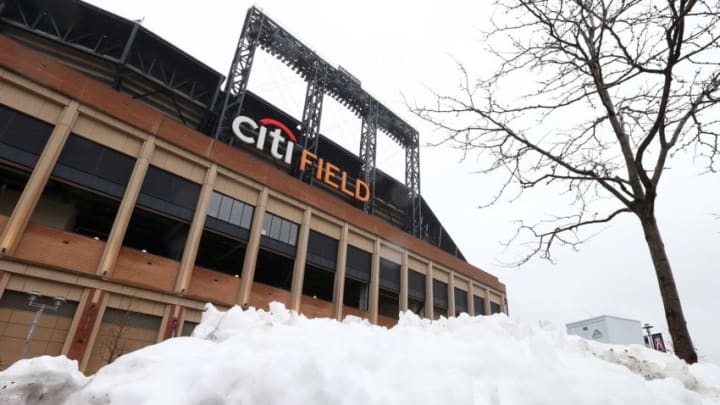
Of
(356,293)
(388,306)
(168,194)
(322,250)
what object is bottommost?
(388,306)

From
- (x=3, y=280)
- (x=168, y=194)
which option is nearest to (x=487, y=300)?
(x=168, y=194)

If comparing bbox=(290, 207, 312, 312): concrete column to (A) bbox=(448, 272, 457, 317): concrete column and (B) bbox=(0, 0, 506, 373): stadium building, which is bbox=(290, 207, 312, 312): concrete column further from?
(A) bbox=(448, 272, 457, 317): concrete column

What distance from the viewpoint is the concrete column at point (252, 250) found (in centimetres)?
1875

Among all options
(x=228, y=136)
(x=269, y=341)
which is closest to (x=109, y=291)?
(x=228, y=136)

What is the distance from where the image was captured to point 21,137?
46.0ft

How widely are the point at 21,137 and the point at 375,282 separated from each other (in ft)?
67.6

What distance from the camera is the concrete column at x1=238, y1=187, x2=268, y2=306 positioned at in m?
18.8

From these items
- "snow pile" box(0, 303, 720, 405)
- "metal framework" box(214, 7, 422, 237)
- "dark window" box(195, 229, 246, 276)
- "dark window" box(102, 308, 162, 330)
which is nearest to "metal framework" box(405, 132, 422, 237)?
"metal framework" box(214, 7, 422, 237)

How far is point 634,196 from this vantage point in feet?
17.9

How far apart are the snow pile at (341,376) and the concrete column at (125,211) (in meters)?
15.1

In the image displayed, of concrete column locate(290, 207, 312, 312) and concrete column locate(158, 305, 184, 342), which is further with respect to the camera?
concrete column locate(290, 207, 312, 312)

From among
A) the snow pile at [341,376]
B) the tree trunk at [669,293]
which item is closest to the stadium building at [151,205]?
the snow pile at [341,376]

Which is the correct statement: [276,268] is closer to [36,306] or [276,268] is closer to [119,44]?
[36,306]

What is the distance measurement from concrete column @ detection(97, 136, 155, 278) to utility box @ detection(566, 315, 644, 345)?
36.8 meters
